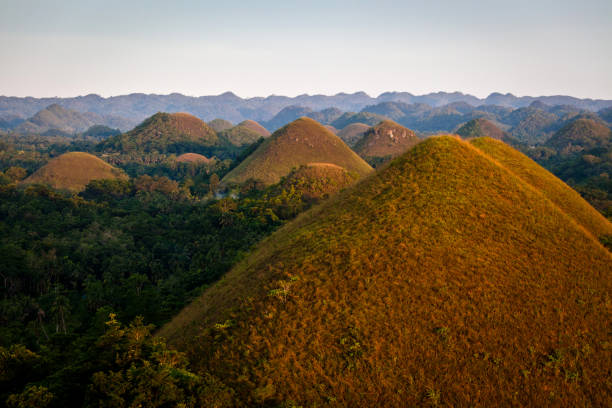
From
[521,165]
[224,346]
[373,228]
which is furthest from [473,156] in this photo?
[224,346]

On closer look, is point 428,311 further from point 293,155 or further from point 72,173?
point 72,173

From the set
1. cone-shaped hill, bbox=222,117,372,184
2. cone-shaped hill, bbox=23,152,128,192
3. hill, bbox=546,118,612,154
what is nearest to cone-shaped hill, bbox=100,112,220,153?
cone-shaped hill, bbox=23,152,128,192

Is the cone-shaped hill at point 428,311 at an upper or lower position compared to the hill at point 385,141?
lower

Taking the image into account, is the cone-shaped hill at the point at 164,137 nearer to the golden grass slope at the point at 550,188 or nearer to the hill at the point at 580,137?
the golden grass slope at the point at 550,188

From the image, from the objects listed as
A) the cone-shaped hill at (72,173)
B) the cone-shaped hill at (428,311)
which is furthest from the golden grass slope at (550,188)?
the cone-shaped hill at (72,173)

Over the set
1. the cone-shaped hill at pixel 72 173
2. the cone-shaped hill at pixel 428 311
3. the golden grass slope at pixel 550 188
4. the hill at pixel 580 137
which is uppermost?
the hill at pixel 580 137

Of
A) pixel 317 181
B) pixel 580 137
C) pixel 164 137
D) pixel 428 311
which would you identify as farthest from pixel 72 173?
pixel 580 137

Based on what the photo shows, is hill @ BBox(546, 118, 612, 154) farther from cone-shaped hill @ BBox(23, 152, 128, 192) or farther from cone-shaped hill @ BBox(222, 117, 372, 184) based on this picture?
cone-shaped hill @ BBox(23, 152, 128, 192)
